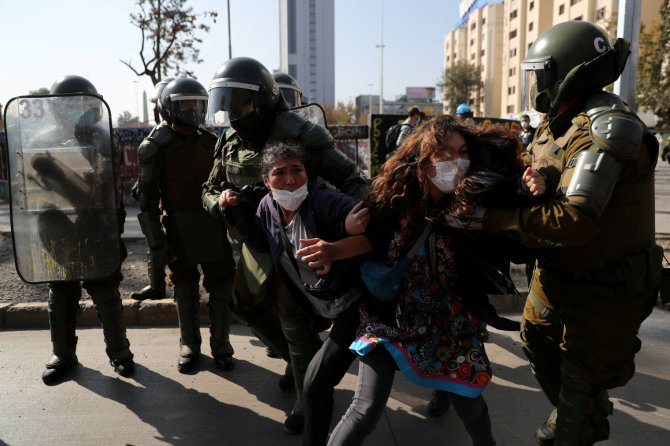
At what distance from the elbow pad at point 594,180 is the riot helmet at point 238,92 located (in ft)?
5.60

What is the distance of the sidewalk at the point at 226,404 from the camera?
261cm

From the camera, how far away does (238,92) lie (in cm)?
279

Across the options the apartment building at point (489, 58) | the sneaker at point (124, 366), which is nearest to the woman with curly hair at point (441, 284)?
the sneaker at point (124, 366)

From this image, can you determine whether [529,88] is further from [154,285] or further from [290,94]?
[154,285]

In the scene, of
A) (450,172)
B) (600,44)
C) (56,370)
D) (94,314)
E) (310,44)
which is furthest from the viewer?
(310,44)

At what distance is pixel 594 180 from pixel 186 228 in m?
2.63

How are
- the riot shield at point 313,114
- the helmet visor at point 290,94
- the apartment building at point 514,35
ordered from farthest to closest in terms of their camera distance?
the apartment building at point 514,35 < the helmet visor at point 290,94 < the riot shield at point 313,114

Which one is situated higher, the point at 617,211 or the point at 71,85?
the point at 71,85

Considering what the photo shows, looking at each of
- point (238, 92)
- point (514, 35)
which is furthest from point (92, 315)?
point (514, 35)

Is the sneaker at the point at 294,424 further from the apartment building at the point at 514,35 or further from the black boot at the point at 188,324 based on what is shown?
the apartment building at the point at 514,35

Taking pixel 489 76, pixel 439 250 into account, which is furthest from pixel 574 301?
pixel 489 76

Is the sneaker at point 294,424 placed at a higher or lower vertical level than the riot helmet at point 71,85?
lower

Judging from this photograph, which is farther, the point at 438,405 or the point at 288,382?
the point at 288,382

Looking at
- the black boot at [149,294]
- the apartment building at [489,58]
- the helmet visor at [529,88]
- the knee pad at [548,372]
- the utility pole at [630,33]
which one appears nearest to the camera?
the helmet visor at [529,88]
